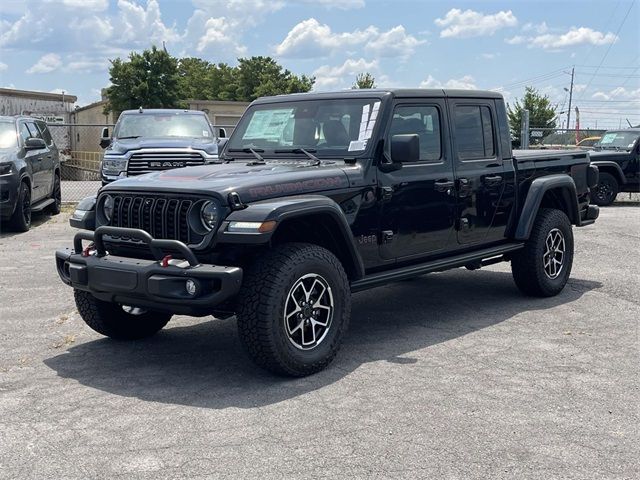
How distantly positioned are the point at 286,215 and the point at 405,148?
4.03 ft

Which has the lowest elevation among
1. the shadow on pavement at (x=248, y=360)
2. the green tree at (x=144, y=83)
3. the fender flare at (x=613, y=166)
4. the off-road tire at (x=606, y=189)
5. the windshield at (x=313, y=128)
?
the shadow on pavement at (x=248, y=360)

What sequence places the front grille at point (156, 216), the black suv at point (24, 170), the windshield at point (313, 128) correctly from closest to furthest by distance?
1. the front grille at point (156, 216)
2. the windshield at point (313, 128)
3. the black suv at point (24, 170)

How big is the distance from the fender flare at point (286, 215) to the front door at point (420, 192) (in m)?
0.46

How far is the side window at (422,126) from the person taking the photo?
6152mm

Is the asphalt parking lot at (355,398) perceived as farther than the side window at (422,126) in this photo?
No

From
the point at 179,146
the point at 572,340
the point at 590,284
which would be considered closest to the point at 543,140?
the point at 179,146

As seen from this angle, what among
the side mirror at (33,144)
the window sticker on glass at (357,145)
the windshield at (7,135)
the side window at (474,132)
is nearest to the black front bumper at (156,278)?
the window sticker on glass at (357,145)

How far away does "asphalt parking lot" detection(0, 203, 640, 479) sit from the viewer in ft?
12.6

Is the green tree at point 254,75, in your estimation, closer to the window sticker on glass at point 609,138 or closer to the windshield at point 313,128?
the window sticker on glass at point 609,138

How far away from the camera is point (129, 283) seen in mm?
4938

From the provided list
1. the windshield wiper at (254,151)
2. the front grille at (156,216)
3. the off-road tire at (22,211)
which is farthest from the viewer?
the off-road tire at (22,211)

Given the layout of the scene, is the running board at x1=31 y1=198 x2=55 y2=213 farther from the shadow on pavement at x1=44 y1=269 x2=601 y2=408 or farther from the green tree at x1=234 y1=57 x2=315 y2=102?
the green tree at x1=234 y1=57 x2=315 y2=102

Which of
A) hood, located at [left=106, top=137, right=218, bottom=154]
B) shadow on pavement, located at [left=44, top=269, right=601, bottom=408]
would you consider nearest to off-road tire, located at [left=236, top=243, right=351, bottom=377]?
shadow on pavement, located at [left=44, top=269, right=601, bottom=408]

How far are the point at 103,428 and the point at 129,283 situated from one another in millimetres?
1002
